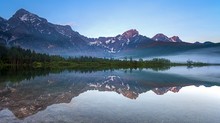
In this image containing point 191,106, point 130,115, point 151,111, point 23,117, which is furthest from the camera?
point 191,106

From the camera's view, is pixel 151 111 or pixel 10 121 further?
pixel 151 111

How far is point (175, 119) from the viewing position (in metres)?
25.6

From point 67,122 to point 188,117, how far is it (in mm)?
11495

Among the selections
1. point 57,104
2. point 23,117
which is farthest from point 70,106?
point 23,117

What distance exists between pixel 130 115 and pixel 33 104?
12.3 m

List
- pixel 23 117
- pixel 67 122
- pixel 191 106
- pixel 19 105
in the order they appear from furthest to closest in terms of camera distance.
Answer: pixel 191 106 < pixel 19 105 < pixel 23 117 < pixel 67 122

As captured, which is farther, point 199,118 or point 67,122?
point 199,118

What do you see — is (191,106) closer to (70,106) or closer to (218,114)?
(218,114)

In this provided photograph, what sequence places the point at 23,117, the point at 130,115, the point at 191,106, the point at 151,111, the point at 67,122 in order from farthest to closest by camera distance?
the point at 191,106 → the point at 151,111 → the point at 130,115 → the point at 23,117 → the point at 67,122

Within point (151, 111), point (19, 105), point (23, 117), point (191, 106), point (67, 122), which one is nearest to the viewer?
point (67, 122)

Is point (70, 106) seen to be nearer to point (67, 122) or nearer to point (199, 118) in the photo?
point (67, 122)

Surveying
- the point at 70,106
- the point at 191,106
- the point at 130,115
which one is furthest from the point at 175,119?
the point at 70,106

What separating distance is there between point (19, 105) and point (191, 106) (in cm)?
2023

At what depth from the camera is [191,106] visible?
1346 inches
